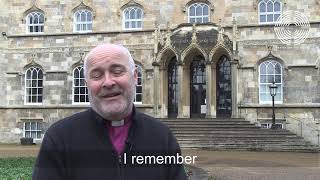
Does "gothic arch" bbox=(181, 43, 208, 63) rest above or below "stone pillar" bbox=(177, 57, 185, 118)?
above

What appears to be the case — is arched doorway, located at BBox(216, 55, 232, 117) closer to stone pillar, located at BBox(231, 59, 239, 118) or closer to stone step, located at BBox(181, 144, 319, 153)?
stone pillar, located at BBox(231, 59, 239, 118)

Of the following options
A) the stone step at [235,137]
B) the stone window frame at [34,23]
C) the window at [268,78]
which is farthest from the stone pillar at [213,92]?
the stone window frame at [34,23]

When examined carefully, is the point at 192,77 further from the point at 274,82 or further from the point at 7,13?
the point at 7,13

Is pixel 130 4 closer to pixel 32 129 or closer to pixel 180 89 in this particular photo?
pixel 180 89

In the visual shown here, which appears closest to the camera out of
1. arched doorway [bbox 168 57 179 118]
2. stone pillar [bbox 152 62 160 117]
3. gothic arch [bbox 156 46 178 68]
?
gothic arch [bbox 156 46 178 68]

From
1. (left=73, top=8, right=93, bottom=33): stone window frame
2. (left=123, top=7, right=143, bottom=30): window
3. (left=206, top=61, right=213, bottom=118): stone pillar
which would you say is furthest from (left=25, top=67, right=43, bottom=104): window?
(left=206, top=61, right=213, bottom=118): stone pillar

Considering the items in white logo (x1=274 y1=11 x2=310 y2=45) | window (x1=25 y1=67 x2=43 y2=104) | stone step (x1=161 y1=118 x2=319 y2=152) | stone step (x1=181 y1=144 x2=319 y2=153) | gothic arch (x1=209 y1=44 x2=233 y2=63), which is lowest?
stone step (x1=181 y1=144 x2=319 y2=153)

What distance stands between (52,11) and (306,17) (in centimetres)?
1475

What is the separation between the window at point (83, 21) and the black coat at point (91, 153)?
2825 cm

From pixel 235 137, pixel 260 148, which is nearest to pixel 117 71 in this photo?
pixel 260 148

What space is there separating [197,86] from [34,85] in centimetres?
988

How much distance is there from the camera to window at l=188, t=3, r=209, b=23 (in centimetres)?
2964

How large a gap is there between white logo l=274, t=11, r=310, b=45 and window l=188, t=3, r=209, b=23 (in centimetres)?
413

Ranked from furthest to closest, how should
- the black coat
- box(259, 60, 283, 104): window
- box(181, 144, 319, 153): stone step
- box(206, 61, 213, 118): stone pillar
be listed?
box(259, 60, 283, 104): window
box(206, 61, 213, 118): stone pillar
box(181, 144, 319, 153): stone step
the black coat
